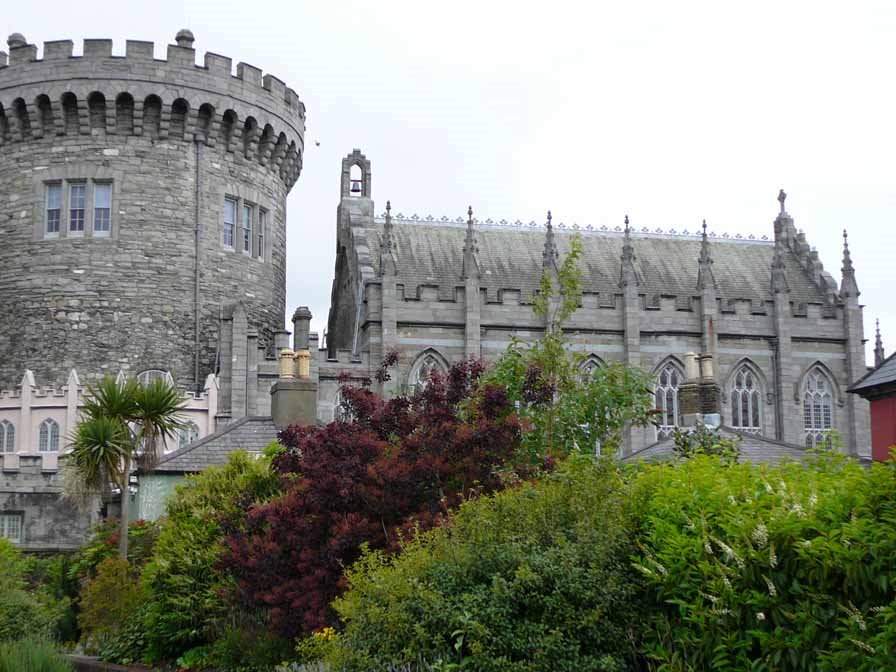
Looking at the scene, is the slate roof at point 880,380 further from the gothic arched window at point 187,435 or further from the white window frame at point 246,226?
the white window frame at point 246,226

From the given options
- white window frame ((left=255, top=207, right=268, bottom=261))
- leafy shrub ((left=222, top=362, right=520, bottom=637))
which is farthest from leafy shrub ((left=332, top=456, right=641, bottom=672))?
white window frame ((left=255, top=207, right=268, bottom=261))

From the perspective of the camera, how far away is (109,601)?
779 inches

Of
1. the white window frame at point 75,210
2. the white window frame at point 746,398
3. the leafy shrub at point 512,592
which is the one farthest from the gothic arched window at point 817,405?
the leafy shrub at point 512,592

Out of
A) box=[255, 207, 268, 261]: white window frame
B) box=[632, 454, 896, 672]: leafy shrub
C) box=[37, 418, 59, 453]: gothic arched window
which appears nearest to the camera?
box=[632, 454, 896, 672]: leafy shrub

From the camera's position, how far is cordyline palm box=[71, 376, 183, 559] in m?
25.0

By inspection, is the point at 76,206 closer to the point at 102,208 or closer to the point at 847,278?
the point at 102,208

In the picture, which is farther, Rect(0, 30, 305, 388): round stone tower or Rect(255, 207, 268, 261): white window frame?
Rect(255, 207, 268, 261): white window frame

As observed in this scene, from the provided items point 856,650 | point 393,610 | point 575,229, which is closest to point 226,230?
point 575,229

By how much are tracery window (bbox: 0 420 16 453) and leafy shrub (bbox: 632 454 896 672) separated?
28.3 m

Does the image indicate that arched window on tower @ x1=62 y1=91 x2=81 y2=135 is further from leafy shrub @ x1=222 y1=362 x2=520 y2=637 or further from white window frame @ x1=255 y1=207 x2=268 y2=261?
leafy shrub @ x1=222 y1=362 x2=520 y2=637

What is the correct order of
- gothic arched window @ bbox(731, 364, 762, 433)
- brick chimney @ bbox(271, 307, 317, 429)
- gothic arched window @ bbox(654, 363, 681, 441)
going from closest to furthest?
brick chimney @ bbox(271, 307, 317, 429)
gothic arched window @ bbox(654, 363, 681, 441)
gothic arched window @ bbox(731, 364, 762, 433)

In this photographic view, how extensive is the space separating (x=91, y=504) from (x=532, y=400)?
1726cm

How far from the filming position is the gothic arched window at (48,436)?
117ft

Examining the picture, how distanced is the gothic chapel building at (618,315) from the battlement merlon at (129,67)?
21.0 ft
